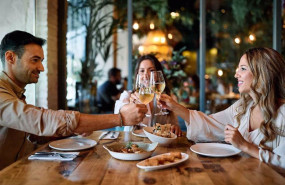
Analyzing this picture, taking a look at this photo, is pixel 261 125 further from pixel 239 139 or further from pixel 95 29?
pixel 95 29

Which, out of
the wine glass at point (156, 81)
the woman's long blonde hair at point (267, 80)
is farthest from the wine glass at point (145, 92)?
the woman's long blonde hair at point (267, 80)

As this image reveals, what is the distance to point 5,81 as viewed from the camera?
5.89 feet

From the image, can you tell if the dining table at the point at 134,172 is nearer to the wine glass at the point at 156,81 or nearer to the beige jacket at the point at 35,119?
the beige jacket at the point at 35,119

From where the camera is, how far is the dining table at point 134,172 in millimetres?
1160

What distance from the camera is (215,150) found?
1.62 meters

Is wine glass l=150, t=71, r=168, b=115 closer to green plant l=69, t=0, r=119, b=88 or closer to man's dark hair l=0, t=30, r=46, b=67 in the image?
man's dark hair l=0, t=30, r=46, b=67

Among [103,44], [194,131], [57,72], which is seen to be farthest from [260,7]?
[194,131]

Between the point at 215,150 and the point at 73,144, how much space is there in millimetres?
861

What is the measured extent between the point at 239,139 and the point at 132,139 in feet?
2.42

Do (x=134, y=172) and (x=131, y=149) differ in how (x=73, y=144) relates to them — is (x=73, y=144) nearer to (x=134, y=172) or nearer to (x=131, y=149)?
(x=131, y=149)

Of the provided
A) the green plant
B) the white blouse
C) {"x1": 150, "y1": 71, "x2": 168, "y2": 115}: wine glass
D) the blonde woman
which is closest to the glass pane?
the green plant

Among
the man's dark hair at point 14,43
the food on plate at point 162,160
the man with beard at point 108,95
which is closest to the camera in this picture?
the food on plate at point 162,160

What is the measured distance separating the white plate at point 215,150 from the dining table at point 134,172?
0.9 inches

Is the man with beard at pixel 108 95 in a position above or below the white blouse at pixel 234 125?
above
